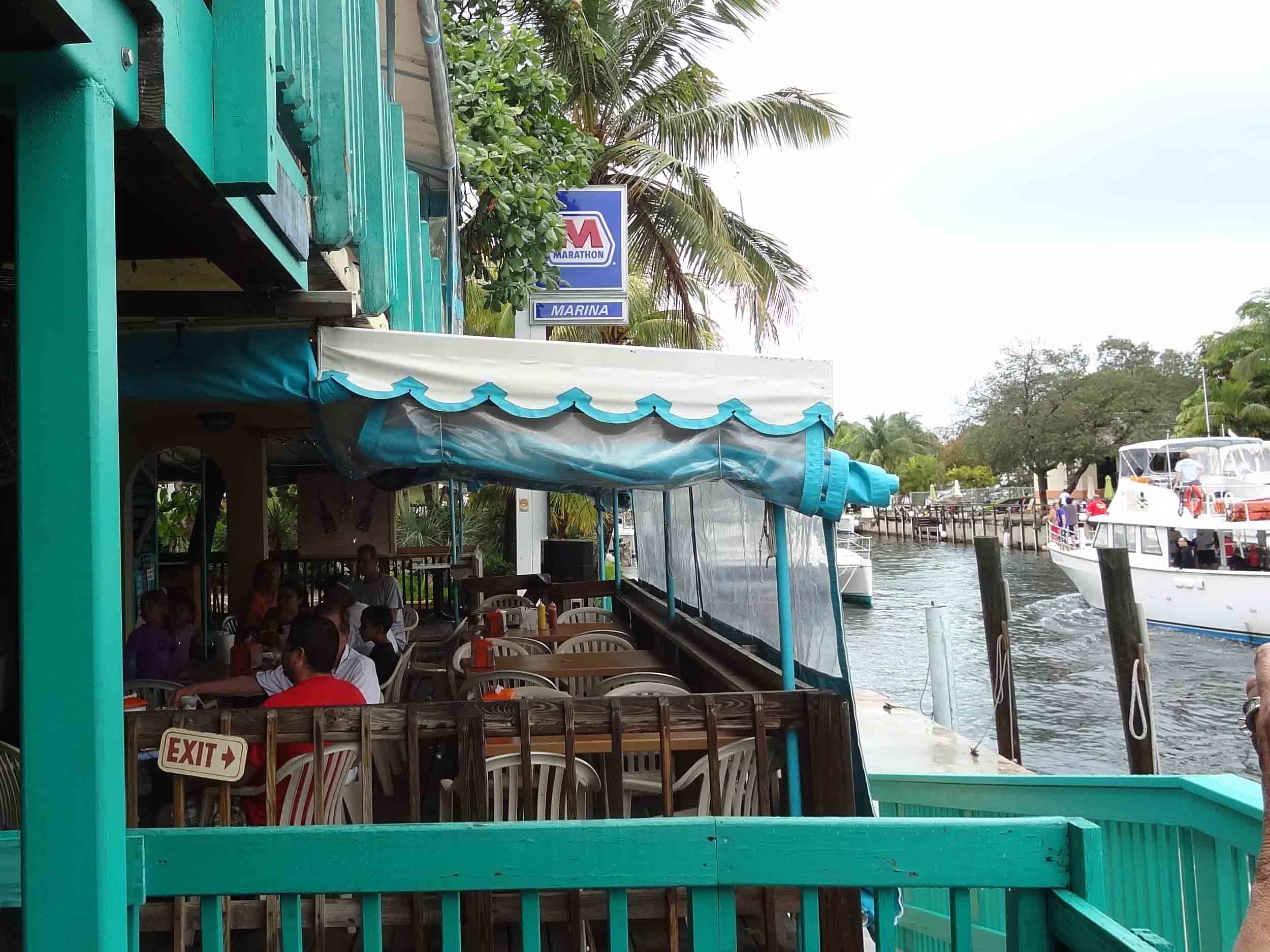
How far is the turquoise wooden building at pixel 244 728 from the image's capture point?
187cm

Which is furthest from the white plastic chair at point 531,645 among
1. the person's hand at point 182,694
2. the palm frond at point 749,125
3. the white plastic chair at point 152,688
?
the palm frond at point 749,125

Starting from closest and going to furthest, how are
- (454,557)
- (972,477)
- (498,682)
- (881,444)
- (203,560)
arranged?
(498,682) < (203,560) < (454,557) < (972,477) < (881,444)

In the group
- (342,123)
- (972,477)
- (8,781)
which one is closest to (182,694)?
(8,781)

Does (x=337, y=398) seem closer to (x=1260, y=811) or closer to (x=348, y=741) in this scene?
(x=348, y=741)

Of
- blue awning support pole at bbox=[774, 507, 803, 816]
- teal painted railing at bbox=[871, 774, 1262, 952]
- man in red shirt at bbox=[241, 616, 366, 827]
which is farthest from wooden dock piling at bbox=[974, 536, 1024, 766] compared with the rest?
man in red shirt at bbox=[241, 616, 366, 827]

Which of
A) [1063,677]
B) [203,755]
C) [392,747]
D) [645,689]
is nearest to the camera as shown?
[203,755]

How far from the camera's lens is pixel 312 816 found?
386 cm

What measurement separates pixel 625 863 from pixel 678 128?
15752 millimetres

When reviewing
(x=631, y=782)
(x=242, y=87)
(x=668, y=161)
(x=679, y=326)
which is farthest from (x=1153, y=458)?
(x=242, y=87)

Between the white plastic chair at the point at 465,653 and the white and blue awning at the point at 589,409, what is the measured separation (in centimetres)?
239

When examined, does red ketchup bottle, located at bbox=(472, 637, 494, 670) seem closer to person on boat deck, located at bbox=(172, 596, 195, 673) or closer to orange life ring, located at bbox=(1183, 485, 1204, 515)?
person on boat deck, located at bbox=(172, 596, 195, 673)

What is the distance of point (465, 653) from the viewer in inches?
297

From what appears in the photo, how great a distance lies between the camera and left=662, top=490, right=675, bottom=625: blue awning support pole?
9.48 meters

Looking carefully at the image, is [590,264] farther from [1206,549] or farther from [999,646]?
[1206,549]
